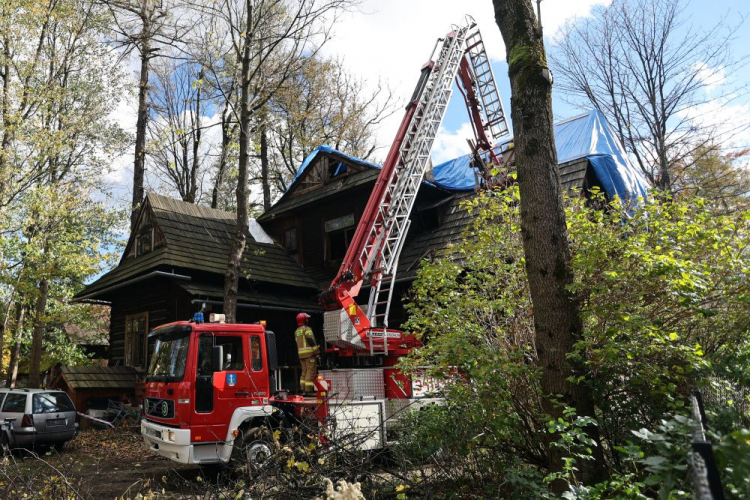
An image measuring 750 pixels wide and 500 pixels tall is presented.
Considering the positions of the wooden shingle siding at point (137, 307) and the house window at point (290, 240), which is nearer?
the wooden shingle siding at point (137, 307)

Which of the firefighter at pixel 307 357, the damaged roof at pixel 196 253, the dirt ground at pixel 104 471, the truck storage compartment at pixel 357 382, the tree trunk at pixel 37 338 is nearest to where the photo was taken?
the dirt ground at pixel 104 471

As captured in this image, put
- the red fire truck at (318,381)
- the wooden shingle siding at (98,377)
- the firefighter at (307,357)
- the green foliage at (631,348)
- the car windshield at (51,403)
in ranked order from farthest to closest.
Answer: the wooden shingle siding at (98,377) < the car windshield at (51,403) < the firefighter at (307,357) < the red fire truck at (318,381) < the green foliage at (631,348)

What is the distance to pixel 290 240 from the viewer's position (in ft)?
64.8

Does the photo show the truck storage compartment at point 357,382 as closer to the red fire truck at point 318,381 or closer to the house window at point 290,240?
the red fire truck at point 318,381

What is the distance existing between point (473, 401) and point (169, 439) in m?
4.64

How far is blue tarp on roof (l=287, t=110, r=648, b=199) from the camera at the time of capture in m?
14.4

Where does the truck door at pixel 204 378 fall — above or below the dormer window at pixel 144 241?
below

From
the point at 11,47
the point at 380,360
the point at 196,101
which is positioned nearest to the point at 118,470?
the point at 380,360

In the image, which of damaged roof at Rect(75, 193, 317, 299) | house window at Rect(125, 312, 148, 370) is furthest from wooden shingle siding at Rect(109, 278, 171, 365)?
damaged roof at Rect(75, 193, 317, 299)

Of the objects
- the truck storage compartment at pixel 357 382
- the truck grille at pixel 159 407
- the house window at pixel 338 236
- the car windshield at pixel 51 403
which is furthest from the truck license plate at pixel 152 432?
the house window at pixel 338 236

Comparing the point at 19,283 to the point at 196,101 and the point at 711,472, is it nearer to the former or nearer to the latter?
the point at 196,101

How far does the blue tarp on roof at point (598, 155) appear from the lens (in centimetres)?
1437

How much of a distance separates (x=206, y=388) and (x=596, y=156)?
37.5ft

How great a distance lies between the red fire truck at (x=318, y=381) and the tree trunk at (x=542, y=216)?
1.80 metres
